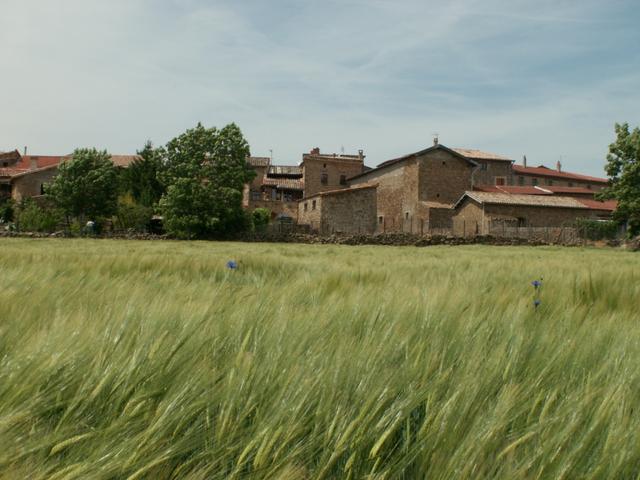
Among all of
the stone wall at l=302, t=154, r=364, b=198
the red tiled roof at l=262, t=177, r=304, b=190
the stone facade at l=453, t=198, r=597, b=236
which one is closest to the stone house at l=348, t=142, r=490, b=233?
the stone facade at l=453, t=198, r=597, b=236

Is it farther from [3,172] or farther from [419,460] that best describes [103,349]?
[3,172]

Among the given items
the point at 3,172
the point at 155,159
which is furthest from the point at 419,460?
the point at 3,172

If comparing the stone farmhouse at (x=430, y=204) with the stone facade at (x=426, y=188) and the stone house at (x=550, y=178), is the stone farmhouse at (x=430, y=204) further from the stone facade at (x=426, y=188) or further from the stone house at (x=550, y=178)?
the stone house at (x=550, y=178)

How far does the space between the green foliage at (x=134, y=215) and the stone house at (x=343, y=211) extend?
14581mm

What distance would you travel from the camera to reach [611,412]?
1057mm

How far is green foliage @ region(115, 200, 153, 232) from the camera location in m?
45.4

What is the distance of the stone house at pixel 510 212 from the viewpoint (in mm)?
40250

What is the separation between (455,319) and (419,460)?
88 cm

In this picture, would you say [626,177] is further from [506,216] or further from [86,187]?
[86,187]

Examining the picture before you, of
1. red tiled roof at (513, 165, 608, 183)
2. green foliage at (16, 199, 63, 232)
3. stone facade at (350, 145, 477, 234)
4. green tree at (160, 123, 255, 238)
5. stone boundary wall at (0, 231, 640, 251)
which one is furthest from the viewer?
red tiled roof at (513, 165, 608, 183)

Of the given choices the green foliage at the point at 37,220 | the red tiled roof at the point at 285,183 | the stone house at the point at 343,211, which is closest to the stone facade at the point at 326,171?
the red tiled roof at the point at 285,183

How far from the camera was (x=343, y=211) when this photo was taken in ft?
152

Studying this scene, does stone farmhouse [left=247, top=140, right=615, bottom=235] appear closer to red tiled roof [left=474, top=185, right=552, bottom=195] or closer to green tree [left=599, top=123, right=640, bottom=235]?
red tiled roof [left=474, top=185, right=552, bottom=195]

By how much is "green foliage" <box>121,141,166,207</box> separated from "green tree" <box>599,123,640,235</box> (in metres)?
39.3
